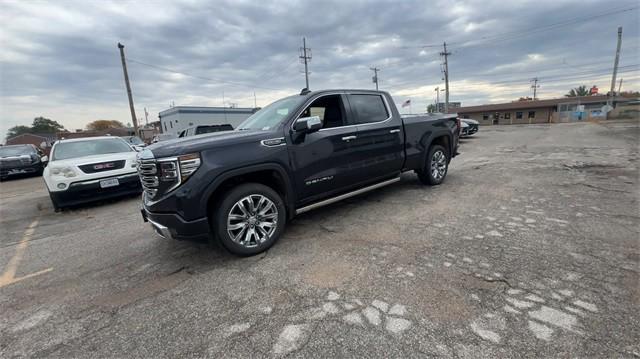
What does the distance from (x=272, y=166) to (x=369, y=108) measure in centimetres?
210

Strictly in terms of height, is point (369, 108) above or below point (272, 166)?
above

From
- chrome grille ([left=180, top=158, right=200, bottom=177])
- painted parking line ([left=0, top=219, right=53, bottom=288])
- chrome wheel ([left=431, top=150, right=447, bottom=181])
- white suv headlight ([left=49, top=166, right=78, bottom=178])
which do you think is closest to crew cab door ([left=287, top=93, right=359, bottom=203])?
chrome grille ([left=180, top=158, right=200, bottom=177])

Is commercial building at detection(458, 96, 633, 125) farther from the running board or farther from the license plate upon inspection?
the license plate

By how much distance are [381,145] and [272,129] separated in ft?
6.09

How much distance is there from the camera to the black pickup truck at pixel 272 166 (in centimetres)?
303

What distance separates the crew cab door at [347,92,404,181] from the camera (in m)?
4.48

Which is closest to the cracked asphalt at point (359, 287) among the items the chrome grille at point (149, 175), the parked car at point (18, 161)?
the chrome grille at point (149, 175)

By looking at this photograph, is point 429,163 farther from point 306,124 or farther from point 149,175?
point 149,175

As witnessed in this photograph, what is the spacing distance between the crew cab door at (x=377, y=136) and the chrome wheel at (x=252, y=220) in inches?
61.8

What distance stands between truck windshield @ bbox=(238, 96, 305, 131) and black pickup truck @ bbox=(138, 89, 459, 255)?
0.08 feet

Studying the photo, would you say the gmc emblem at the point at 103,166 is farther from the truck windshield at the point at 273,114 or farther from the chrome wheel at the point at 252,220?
the chrome wheel at the point at 252,220

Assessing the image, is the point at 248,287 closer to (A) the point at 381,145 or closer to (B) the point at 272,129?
(B) the point at 272,129

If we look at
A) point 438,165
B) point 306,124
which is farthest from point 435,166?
point 306,124

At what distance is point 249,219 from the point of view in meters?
3.35
